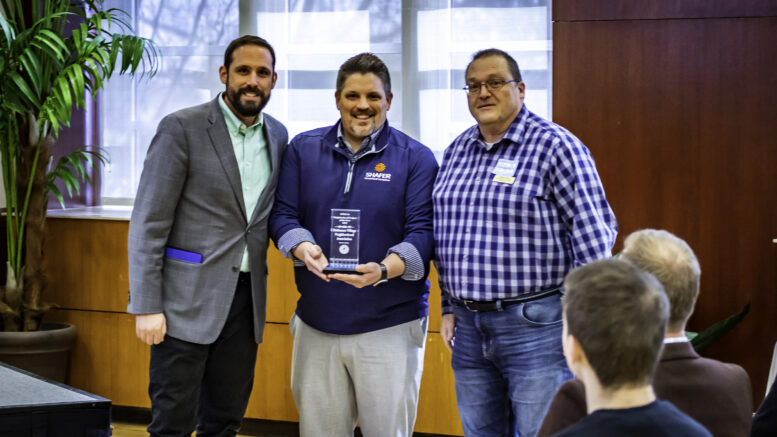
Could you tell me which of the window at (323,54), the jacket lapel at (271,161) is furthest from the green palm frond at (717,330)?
the jacket lapel at (271,161)

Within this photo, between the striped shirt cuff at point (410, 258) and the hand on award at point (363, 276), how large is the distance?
0.27 ft

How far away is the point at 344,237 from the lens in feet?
8.27

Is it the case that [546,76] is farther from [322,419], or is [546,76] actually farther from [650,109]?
[322,419]

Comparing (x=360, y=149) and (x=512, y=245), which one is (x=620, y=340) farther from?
(x=360, y=149)

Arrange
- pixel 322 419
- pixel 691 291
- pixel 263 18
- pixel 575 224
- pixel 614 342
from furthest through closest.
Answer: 1. pixel 263 18
2. pixel 322 419
3. pixel 575 224
4. pixel 691 291
5. pixel 614 342

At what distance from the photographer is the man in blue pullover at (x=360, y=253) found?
257 centimetres

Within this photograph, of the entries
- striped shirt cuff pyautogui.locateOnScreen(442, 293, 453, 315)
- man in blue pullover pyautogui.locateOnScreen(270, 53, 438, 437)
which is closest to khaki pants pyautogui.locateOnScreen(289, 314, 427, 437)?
man in blue pullover pyautogui.locateOnScreen(270, 53, 438, 437)

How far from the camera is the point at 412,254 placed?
2486mm

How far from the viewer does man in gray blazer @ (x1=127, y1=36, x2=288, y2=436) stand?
2.59 meters

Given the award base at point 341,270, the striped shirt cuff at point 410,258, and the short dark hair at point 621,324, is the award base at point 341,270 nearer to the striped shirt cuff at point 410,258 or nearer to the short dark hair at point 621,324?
the striped shirt cuff at point 410,258

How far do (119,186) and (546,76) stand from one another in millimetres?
2652

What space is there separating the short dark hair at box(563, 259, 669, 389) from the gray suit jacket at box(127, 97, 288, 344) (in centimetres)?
164

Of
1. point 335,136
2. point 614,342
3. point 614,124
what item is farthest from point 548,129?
point 614,124

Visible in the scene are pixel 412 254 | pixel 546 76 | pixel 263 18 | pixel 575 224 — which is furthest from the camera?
pixel 263 18
